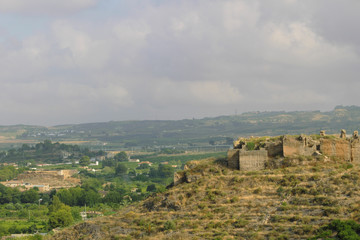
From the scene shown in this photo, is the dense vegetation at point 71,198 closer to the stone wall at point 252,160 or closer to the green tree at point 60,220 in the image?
the green tree at point 60,220

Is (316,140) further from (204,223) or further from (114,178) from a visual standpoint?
(114,178)

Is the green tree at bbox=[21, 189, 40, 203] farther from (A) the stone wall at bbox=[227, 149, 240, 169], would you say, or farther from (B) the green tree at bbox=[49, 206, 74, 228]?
(A) the stone wall at bbox=[227, 149, 240, 169]

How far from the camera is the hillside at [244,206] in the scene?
30141 millimetres

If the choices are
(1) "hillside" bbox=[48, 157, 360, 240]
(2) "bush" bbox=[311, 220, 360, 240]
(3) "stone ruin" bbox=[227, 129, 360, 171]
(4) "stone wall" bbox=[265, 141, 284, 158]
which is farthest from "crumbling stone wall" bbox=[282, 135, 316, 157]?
(2) "bush" bbox=[311, 220, 360, 240]

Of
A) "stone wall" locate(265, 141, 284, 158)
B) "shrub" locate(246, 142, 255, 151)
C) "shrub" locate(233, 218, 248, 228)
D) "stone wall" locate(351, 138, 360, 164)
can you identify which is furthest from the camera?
"shrub" locate(246, 142, 255, 151)

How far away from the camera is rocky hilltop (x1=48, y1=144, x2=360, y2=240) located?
30.2m

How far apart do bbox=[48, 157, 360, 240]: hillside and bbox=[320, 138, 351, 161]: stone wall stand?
0.86 meters

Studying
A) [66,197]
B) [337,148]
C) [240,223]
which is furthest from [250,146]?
[66,197]

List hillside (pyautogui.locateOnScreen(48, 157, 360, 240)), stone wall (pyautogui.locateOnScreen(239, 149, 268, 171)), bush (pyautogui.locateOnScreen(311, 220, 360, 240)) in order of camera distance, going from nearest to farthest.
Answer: bush (pyautogui.locateOnScreen(311, 220, 360, 240))
hillside (pyautogui.locateOnScreen(48, 157, 360, 240))
stone wall (pyautogui.locateOnScreen(239, 149, 268, 171))

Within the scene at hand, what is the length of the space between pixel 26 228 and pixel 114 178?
232 feet

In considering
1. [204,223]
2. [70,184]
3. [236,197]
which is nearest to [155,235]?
[204,223]

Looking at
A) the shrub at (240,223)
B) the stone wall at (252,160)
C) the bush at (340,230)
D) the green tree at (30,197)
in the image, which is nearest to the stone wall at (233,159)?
the stone wall at (252,160)

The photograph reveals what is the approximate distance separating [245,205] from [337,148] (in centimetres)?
870

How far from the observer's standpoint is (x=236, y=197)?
3422 centimetres
